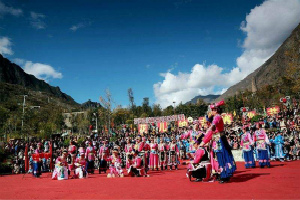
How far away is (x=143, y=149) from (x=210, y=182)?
587cm

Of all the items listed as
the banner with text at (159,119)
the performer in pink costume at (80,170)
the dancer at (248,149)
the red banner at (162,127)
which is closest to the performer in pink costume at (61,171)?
the performer in pink costume at (80,170)

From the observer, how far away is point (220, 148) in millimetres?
6988

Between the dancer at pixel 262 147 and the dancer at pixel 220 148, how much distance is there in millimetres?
4561

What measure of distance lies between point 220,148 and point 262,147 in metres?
4.93

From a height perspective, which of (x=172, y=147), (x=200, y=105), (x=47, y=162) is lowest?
(x=47, y=162)

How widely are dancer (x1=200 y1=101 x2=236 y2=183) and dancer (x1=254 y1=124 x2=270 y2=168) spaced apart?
15.0 ft

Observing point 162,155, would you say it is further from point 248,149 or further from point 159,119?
point 159,119

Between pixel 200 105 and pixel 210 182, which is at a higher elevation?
pixel 200 105

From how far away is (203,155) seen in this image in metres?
7.73

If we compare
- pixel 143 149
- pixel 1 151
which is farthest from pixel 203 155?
pixel 1 151

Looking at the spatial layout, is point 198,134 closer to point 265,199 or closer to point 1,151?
point 265,199

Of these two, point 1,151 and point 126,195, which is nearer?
point 126,195

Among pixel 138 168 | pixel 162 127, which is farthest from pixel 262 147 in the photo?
pixel 162 127

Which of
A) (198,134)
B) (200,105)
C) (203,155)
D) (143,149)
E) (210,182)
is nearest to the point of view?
(210,182)
